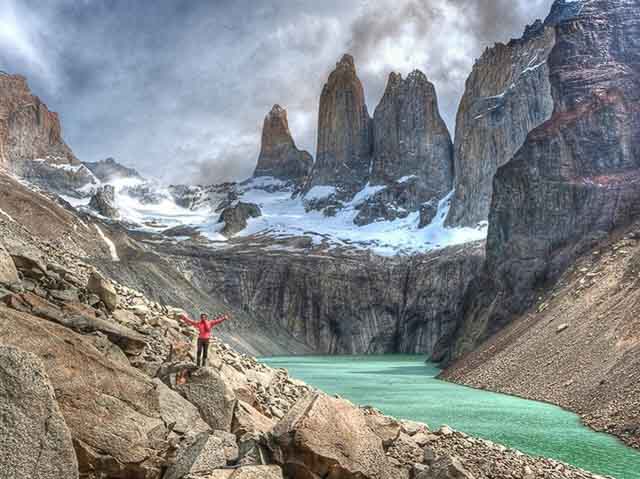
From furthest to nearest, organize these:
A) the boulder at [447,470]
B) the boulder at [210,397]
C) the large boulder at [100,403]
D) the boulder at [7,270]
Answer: the boulder at [7,270]
the boulder at [210,397]
the boulder at [447,470]
the large boulder at [100,403]

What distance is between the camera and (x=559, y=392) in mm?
28625

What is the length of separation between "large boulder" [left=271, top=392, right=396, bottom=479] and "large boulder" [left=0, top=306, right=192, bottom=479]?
1.76 m

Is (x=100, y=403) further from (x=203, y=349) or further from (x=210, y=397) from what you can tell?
(x=203, y=349)

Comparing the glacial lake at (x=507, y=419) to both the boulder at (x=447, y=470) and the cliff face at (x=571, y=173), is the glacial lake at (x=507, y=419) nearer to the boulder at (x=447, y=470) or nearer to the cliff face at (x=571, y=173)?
the boulder at (x=447, y=470)

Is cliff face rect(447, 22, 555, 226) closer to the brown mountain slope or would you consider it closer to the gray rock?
the gray rock

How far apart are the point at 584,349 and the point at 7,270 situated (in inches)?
992

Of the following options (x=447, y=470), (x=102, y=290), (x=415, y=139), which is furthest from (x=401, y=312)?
(x=447, y=470)

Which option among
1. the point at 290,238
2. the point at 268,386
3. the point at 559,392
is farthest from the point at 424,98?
the point at 268,386

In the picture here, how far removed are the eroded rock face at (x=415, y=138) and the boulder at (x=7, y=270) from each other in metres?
156

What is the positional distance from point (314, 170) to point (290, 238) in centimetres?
5982

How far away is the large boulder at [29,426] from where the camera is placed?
7285mm

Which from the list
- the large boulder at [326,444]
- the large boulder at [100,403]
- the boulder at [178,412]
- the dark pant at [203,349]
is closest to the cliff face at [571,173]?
the dark pant at [203,349]

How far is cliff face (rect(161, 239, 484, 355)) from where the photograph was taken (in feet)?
389

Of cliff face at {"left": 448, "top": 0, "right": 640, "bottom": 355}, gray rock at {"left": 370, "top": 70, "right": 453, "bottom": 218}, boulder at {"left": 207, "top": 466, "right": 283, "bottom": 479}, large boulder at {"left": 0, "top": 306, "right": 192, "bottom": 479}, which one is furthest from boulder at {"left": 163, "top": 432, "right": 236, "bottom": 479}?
gray rock at {"left": 370, "top": 70, "right": 453, "bottom": 218}
